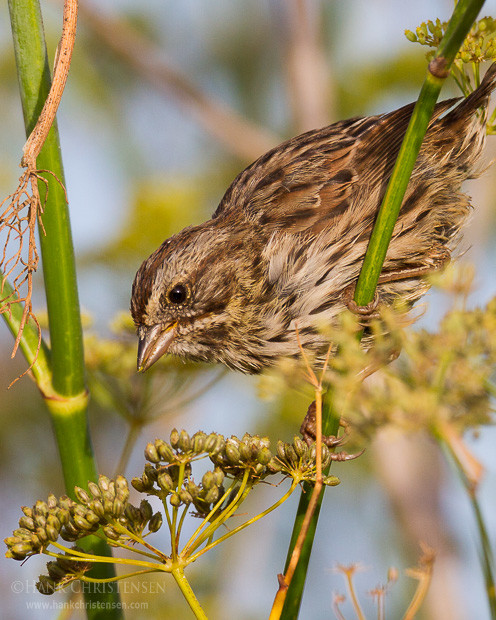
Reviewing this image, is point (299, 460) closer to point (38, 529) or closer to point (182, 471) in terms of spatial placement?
point (182, 471)

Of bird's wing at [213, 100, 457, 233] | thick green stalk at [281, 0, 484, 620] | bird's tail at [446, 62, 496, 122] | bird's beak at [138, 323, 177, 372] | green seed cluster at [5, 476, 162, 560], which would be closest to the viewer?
thick green stalk at [281, 0, 484, 620]

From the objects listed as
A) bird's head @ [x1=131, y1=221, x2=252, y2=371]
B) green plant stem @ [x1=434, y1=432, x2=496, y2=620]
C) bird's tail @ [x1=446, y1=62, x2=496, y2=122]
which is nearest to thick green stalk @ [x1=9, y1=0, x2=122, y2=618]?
green plant stem @ [x1=434, y1=432, x2=496, y2=620]

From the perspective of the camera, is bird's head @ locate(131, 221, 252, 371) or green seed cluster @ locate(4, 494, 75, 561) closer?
green seed cluster @ locate(4, 494, 75, 561)

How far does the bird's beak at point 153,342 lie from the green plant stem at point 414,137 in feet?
4.23

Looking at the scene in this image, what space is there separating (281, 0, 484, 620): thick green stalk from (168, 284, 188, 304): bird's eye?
4.68ft

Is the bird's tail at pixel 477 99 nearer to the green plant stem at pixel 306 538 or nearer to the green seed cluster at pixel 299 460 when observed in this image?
the green plant stem at pixel 306 538

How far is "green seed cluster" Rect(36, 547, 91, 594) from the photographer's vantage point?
5.55ft

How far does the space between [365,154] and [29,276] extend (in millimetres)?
1828

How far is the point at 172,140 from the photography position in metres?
6.00

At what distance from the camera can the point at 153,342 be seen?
3111mm

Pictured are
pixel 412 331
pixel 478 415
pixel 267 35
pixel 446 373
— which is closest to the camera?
pixel 478 415

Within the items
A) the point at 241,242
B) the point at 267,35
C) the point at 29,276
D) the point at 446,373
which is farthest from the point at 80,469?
the point at 267,35

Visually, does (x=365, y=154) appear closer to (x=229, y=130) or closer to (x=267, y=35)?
(x=229, y=130)

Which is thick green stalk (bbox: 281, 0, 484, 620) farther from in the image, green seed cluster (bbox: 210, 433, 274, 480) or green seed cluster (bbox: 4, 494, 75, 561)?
green seed cluster (bbox: 4, 494, 75, 561)
